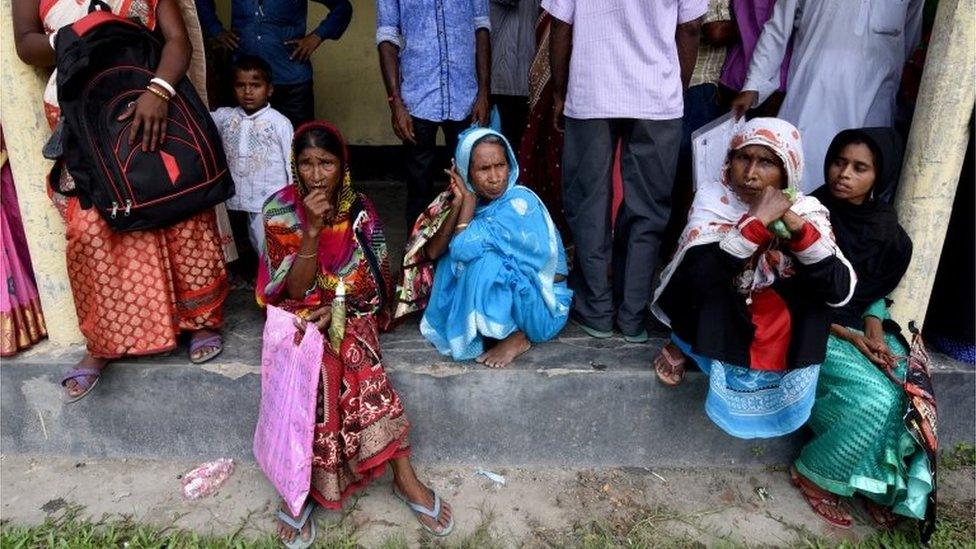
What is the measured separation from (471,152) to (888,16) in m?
1.97

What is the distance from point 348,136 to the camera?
5.56 meters

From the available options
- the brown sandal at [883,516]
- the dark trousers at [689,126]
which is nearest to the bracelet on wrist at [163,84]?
the dark trousers at [689,126]

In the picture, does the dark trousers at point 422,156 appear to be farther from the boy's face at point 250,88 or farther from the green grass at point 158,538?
the green grass at point 158,538

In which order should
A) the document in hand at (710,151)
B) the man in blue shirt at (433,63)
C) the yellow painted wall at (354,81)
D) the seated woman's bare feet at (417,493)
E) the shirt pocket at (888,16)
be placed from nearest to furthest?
the seated woman's bare feet at (417,493), the shirt pocket at (888,16), the document in hand at (710,151), the man in blue shirt at (433,63), the yellow painted wall at (354,81)

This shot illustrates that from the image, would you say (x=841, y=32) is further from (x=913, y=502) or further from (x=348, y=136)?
(x=348, y=136)

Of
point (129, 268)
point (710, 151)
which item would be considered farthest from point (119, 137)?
point (710, 151)

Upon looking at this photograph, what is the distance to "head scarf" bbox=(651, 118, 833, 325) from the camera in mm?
2549

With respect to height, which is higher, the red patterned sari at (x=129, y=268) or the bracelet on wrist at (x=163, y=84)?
the bracelet on wrist at (x=163, y=84)

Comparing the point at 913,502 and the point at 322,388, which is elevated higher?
the point at 322,388

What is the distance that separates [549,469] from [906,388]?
1486 mm

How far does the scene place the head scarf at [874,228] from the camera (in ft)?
8.95

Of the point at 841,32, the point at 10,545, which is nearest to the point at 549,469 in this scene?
the point at 10,545

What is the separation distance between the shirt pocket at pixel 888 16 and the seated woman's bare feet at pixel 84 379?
12.1 feet

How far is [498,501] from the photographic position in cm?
289
